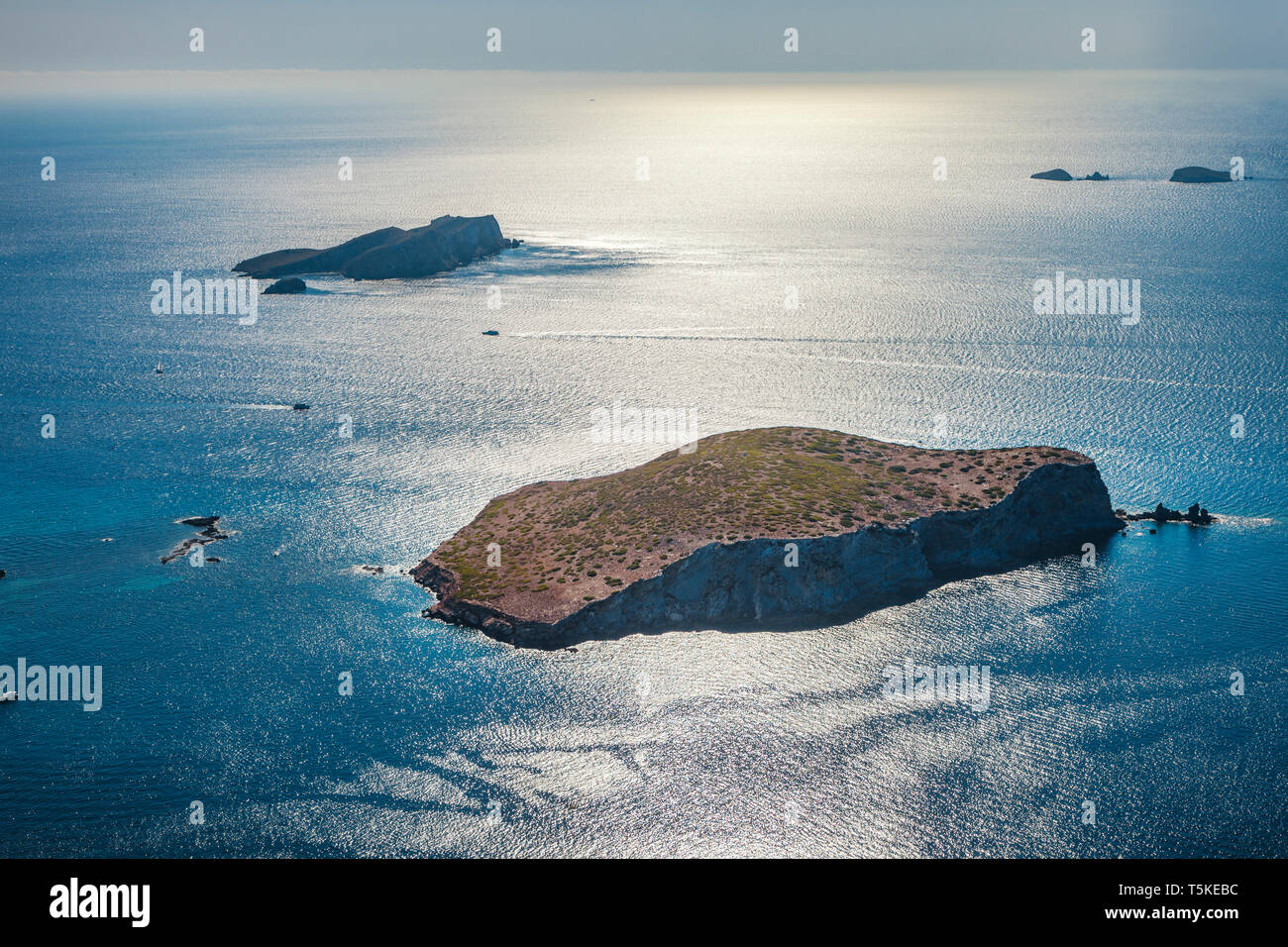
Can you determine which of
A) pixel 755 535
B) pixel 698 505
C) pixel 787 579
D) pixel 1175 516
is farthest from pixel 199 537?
pixel 1175 516

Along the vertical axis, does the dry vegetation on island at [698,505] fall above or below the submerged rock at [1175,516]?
above

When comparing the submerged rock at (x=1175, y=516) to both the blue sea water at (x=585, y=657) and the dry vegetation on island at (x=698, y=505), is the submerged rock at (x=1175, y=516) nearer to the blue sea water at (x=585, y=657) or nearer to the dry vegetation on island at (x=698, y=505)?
the blue sea water at (x=585, y=657)

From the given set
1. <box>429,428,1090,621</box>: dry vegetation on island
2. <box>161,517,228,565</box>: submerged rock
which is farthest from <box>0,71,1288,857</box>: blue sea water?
<box>429,428,1090,621</box>: dry vegetation on island

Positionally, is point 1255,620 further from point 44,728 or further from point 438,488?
point 44,728

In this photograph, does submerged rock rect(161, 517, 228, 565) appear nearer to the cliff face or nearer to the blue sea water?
the blue sea water

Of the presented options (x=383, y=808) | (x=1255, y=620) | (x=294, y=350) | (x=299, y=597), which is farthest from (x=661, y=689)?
(x=294, y=350)

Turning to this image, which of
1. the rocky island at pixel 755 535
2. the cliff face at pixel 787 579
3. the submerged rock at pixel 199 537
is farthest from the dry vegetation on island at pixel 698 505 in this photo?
the submerged rock at pixel 199 537
